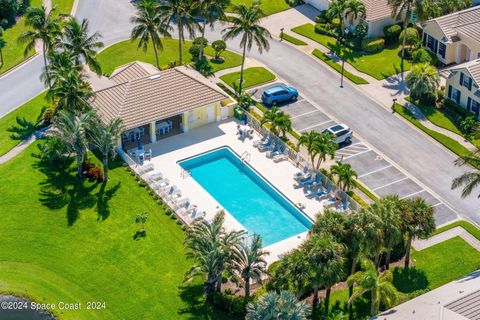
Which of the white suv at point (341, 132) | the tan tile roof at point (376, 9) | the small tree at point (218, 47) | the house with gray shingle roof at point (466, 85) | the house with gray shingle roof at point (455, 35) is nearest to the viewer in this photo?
the white suv at point (341, 132)

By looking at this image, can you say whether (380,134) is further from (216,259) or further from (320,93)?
(216,259)

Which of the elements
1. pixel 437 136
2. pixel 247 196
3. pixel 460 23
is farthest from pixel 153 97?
pixel 460 23

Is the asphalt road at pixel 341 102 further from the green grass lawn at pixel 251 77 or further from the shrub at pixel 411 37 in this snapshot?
the shrub at pixel 411 37

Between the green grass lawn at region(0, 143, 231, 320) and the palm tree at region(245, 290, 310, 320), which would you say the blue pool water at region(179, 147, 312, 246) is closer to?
the green grass lawn at region(0, 143, 231, 320)

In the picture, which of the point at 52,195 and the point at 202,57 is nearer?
the point at 52,195

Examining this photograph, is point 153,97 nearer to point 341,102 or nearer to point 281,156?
point 281,156

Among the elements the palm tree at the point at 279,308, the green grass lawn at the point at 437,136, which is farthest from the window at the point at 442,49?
the palm tree at the point at 279,308

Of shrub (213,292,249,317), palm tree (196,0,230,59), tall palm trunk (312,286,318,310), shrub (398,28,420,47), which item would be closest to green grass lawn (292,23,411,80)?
shrub (398,28,420,47)

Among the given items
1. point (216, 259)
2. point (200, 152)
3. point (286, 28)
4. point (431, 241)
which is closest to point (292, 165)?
point (200, 152)
